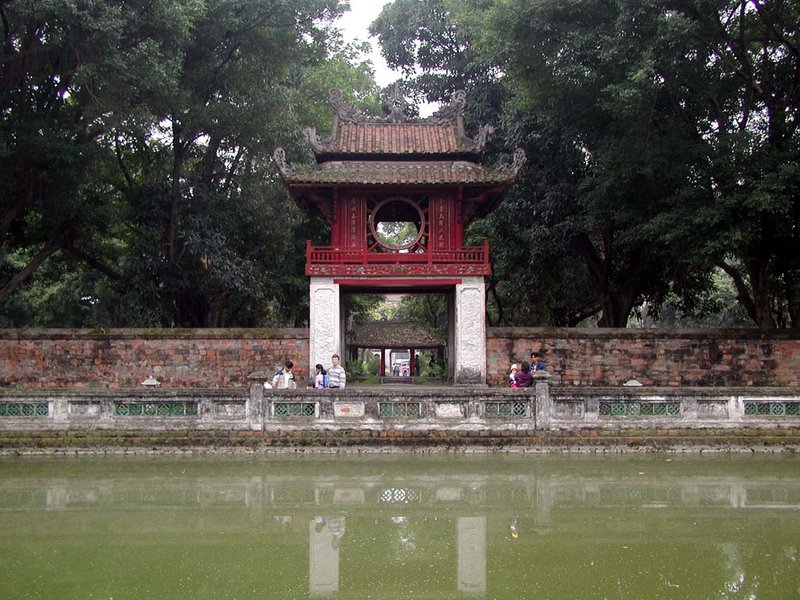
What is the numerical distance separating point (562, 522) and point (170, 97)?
13880 millimetres

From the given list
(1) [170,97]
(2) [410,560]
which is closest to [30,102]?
(1) [170,97]

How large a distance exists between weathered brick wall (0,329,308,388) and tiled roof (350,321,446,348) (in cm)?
1347

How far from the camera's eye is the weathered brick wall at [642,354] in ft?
57.4

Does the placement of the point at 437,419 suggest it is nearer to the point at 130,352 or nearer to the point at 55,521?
the point at 55,521

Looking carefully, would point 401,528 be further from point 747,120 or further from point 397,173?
point 747,120

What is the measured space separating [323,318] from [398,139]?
506cm

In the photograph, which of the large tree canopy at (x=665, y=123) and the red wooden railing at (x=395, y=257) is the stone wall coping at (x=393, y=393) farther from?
the red wooden railing at (x=395, y=257)

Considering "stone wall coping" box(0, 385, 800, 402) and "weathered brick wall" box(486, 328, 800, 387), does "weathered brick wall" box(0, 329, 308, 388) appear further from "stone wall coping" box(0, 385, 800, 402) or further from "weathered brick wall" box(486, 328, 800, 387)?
"weathered brick wall" box(486, 328, 800, 387)

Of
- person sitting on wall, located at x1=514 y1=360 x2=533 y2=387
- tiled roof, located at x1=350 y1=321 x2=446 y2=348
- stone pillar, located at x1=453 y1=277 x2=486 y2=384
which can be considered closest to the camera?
person sitting on wall, located at x1=514 y1=360 x2=533 y2=387

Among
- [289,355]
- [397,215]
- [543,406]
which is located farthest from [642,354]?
[289,355]

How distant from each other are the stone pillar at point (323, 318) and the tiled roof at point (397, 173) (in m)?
2.36

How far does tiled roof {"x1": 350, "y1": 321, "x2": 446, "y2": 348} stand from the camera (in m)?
31.2

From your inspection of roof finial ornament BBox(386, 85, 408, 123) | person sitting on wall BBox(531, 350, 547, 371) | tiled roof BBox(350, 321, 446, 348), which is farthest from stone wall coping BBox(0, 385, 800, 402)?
tiled roof BBox(350, 321, 446, 348)

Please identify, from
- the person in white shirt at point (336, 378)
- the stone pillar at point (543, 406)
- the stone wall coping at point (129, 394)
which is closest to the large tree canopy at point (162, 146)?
the stone wall coping at point (129, 394)
